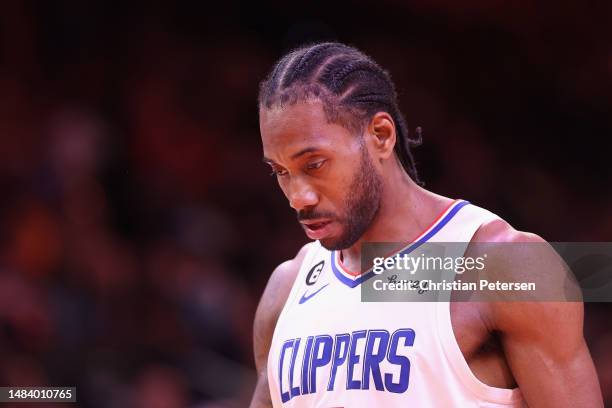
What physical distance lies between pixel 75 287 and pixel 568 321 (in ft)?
14.0

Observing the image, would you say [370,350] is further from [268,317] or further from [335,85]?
[335,85]

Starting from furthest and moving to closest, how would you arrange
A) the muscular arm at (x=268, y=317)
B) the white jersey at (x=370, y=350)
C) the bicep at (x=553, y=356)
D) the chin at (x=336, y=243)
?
the muscular arm at (x=268, y=317), the chin at (x=336, y=243), the white jersey at (x=370, y=350), the bicep at (x=553, y=356)

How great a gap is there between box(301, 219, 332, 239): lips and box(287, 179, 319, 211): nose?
66mm

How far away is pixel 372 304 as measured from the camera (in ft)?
11.1

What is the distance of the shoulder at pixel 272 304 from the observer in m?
3.87

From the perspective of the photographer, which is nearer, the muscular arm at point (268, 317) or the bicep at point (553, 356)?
the bicep at point (553, 356)

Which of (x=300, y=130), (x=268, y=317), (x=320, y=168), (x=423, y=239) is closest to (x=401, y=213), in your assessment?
(x=423, y=239)

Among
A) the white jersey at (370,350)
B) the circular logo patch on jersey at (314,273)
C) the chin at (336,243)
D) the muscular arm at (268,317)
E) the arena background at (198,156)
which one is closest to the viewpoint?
the white jersey at (370,350)

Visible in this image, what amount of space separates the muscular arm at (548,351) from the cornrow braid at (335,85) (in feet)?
2.64

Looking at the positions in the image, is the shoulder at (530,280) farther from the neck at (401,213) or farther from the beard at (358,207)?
the beard at (358,207)

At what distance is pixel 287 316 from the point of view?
12.1 ft

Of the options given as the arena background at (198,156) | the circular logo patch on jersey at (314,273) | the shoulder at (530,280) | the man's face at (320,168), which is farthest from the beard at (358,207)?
the arena background at (198,156)

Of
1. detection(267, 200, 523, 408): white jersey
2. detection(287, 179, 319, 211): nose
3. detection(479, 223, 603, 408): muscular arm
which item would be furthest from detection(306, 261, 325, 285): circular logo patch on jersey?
detection(479, 223, 603, 408): muscular arm

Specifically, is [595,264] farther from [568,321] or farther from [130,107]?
[130,107]
